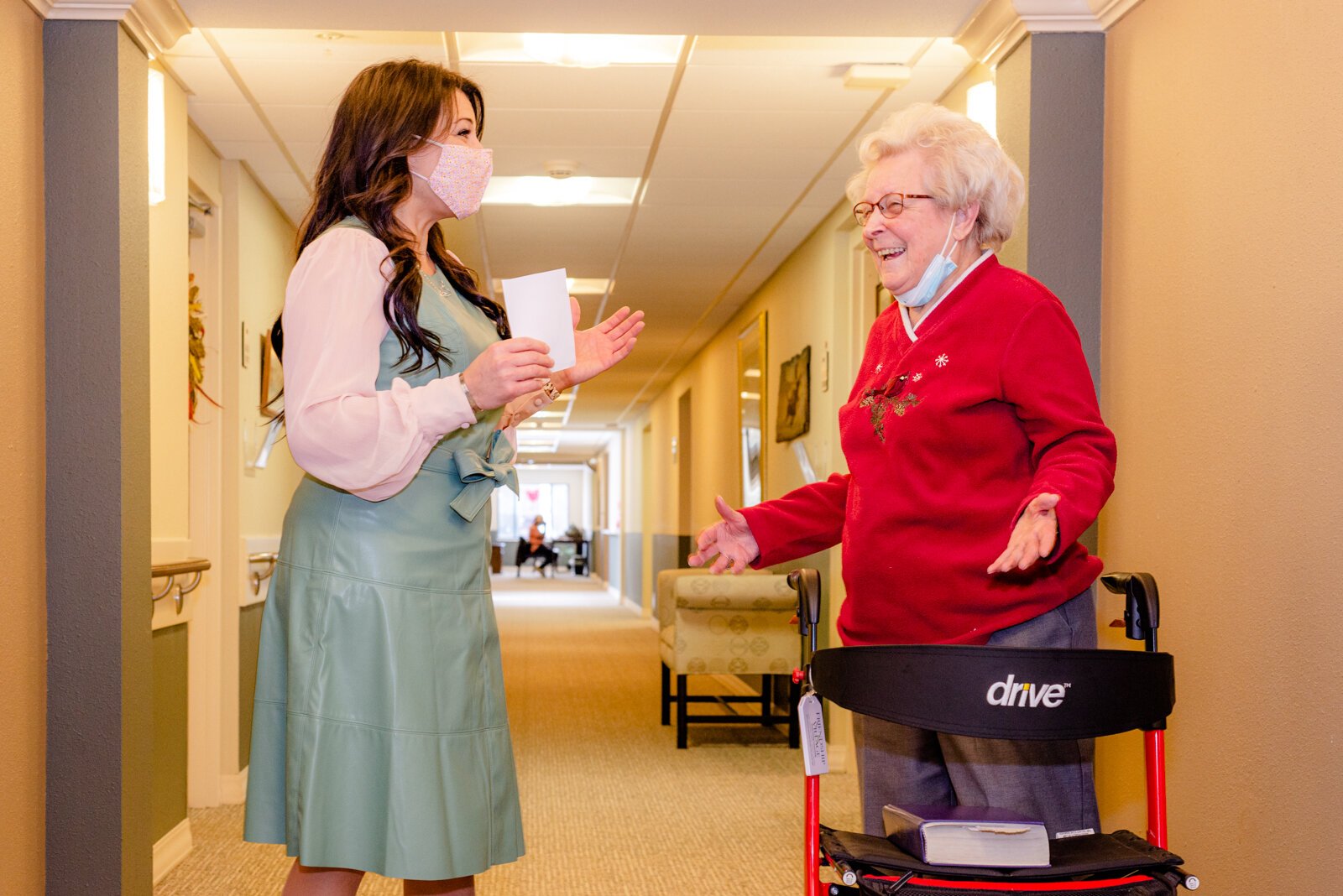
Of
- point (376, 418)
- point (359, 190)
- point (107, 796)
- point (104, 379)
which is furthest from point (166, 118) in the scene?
point (376, 418)

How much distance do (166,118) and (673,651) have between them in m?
3.06

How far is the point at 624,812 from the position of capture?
4172 mm

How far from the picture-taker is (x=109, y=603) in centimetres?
253

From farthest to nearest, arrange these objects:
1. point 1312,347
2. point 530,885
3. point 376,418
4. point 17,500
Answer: point 530,885
point 17,500
point 1312,347
point 376,418

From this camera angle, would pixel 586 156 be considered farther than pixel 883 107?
Yes

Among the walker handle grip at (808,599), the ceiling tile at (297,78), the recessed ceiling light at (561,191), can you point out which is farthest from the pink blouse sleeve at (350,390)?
the recessed ceiling light at (561,191)

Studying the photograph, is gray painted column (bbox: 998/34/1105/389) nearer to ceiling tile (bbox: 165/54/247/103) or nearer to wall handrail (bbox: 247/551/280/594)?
ceiling tile (bbox: 165/54/247/103)

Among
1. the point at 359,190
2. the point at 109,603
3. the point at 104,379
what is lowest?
the point at 109,603

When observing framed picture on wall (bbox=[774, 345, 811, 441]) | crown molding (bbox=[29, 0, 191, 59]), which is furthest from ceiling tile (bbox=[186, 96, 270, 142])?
framed picture on wall (bbox=[774, 345, 811, 441])

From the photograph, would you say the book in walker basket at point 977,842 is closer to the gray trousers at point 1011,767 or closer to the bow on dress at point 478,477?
the gray trousers at point 1011,767

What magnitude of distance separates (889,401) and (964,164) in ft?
1.17

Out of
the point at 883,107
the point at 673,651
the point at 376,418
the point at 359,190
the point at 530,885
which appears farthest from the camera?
the point at 673,651

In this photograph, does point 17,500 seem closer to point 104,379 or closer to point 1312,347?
point 104,379

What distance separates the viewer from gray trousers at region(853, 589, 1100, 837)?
1.54 metres
